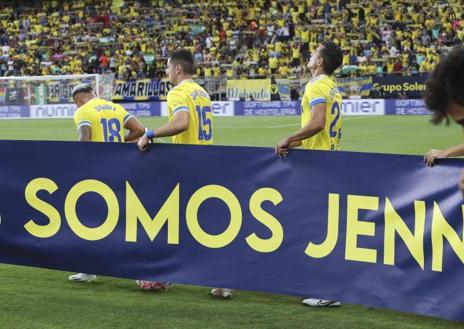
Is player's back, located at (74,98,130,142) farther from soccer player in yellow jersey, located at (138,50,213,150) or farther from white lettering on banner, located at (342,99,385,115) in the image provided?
white lettering on banner, located at (342,99,385,115)

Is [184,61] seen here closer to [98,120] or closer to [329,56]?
[98,120]

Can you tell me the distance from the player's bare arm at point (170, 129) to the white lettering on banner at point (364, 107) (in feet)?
82.1

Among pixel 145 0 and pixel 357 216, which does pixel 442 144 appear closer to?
pixel 357 216

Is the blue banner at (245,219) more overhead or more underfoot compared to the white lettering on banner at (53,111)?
more overhead

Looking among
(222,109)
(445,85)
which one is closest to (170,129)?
(445,85)

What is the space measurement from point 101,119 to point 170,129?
3.82 ft

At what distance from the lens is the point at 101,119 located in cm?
730

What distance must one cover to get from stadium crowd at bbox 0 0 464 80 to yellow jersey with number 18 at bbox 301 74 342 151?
27010 mm

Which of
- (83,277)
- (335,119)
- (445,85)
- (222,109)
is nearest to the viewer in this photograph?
(445,85)

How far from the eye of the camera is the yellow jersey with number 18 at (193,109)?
21.8 ft

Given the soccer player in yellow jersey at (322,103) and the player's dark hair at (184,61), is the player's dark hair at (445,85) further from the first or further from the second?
the player's dark hair at (184,61)

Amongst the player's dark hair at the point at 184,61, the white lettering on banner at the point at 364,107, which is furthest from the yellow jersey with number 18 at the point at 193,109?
the white lettering on banner at the point at 364,107

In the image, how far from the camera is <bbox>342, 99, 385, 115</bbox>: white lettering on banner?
30781 mm

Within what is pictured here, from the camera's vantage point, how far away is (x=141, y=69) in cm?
4059
